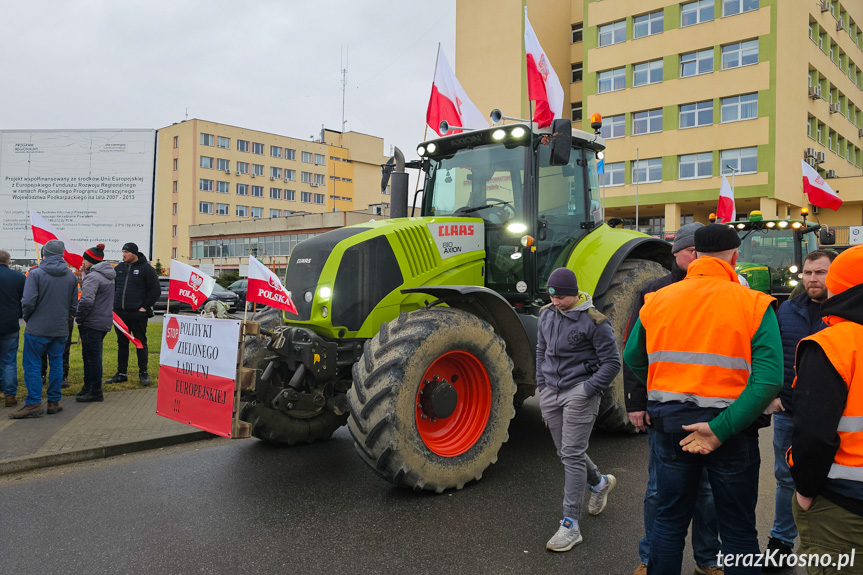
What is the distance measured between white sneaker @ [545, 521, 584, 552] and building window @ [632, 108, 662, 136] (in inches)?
1263

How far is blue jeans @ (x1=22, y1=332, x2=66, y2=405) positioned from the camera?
670 cm

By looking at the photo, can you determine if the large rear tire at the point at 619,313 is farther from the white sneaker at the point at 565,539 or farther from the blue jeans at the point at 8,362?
the blue jeans at the point at 8,362

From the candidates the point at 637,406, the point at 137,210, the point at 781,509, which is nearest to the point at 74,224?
the point at 137,210

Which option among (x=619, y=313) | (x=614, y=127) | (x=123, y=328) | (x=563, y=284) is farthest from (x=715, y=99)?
(x=563, y=284)

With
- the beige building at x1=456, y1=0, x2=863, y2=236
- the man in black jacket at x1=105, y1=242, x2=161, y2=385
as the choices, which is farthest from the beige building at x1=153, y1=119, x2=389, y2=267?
the man in black jacket at x1=105, y1=242, x2=161, y2=385

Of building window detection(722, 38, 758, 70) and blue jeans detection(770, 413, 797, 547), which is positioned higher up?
Result: building window detection(722, 38, 758, 70)

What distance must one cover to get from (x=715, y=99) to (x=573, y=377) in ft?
103

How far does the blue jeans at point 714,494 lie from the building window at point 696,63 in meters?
32.9

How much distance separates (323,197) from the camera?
79.9 metres

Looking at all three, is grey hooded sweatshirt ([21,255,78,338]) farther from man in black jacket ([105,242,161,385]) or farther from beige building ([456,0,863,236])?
beige building ([456,0,863,236])

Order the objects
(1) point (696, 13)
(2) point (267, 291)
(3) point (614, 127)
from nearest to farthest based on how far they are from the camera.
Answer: (2) point (267, 291)
(1) point (696, 13)
(3) point (614, 127)

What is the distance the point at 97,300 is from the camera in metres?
7.64

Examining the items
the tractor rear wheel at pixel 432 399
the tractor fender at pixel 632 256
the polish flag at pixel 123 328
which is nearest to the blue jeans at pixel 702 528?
the tractor rear wheel at pixel 432 399

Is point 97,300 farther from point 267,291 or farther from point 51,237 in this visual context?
point 267,291
